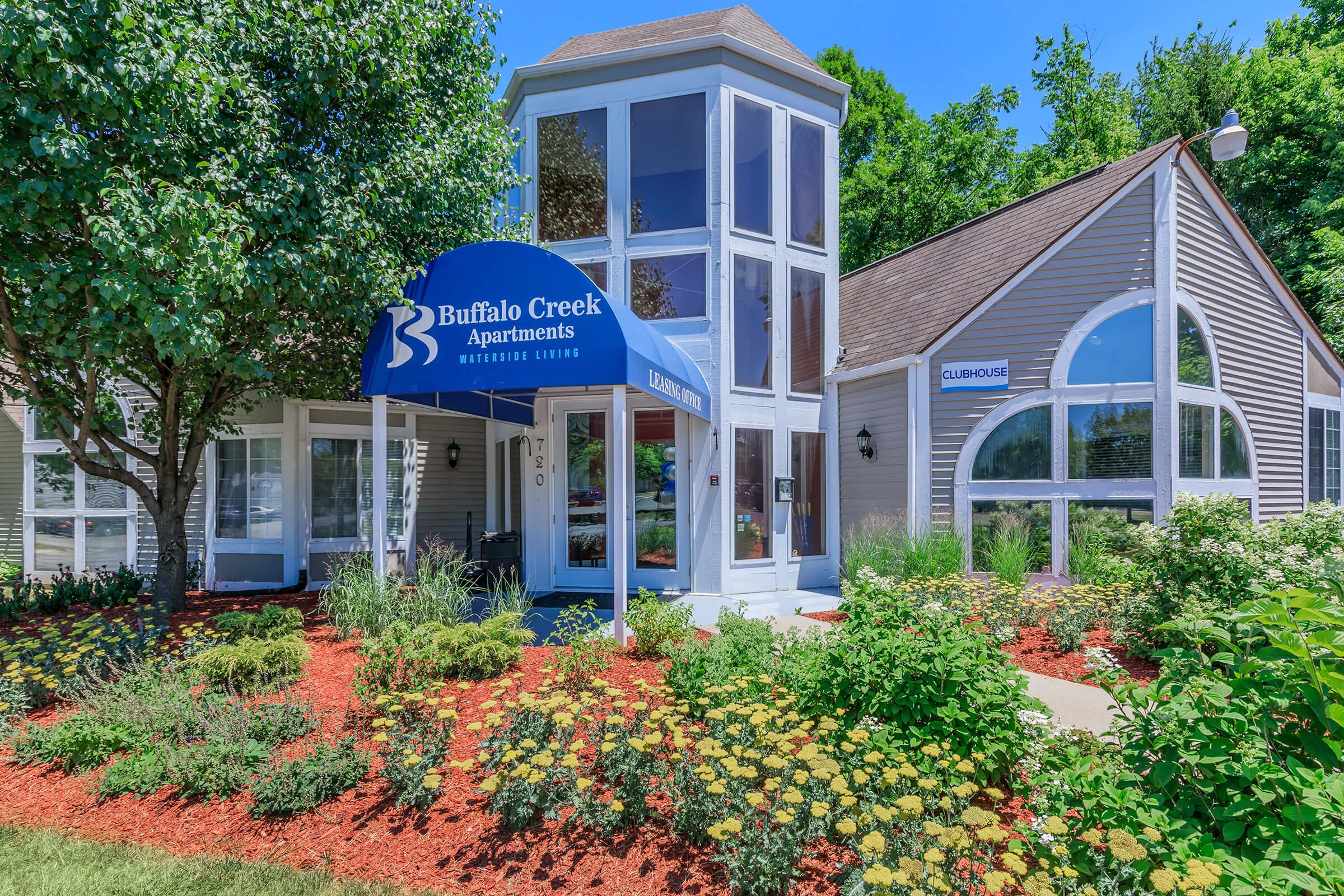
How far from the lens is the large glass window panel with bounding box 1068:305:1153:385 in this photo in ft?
28.0

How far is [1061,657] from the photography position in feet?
19.4

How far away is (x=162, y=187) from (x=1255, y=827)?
7730 mm

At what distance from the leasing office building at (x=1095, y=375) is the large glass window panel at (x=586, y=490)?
13.2ft

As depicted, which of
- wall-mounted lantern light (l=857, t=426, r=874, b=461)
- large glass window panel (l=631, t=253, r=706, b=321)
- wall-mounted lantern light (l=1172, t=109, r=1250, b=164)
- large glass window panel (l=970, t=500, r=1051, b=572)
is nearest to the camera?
wall-mounted lantern light (l=1172, t=109, r=1250, b=164)

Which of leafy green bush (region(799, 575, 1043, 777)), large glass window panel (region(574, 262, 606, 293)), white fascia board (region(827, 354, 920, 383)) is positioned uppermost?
large glass window panel (region(574, 262, 606, 293))

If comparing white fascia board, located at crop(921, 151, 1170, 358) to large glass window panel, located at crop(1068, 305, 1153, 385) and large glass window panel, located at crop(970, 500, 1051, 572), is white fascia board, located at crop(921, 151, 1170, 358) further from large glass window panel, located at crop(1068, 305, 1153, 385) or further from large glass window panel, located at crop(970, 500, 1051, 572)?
large glass window panel, located at crop(970, 500, 1051, 572)

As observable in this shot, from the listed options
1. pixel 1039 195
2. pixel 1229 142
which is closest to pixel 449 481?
pixel 1039 195

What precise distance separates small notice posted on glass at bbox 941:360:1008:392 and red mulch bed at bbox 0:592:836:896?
7.38 metres

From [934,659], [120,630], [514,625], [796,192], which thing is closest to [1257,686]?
[934,659]

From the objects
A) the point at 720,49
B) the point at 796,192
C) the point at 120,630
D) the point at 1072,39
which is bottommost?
the point at 120,630

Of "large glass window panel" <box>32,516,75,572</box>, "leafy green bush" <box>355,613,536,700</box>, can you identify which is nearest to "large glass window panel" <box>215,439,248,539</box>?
"large glass window panel" <box>32,516,75,572</box>

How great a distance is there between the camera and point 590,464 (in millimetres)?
9500

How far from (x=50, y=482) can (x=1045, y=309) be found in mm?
16507

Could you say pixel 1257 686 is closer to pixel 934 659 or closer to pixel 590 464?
pixel 934 659
